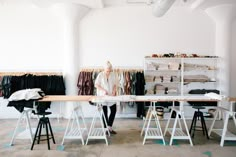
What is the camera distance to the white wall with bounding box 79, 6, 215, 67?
6.66 metres

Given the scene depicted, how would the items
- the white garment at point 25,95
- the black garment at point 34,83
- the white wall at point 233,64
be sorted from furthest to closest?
1. the white wall at point 233,64
2. the black garment at point 34,83
3. the white garment at point 25,95

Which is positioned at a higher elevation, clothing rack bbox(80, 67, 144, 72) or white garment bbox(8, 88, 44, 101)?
clothing rack bbox(80, 67, 144, 72)

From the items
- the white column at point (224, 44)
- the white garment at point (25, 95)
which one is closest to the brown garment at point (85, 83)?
the white garment at point (25, 95)

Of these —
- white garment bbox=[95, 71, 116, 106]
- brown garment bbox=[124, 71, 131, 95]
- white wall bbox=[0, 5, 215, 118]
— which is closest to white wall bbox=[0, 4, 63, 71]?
white wall bbox=[0, 5, 215, 118]

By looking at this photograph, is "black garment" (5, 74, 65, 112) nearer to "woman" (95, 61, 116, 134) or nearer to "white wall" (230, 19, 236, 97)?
"woman" (95, 61, 116, 134)

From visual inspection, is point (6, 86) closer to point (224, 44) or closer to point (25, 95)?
point (25, 95)

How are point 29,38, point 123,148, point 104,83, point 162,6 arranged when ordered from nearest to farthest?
1. point 123,148
2. point 104,83
3. point 162,6
4. point 29,38

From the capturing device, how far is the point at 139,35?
669cm

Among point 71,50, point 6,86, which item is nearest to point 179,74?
point 71,50

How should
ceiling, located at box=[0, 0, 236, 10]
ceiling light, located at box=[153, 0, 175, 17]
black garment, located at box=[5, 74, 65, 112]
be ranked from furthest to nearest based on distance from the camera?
1. black garment, located at box=[5, 74, 65, 112]
2. ceiling, located at box=[0, 0, 236, 10]
3. ceiling light, located at box=[153, 0, 175, 17]

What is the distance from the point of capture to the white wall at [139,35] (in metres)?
6.66

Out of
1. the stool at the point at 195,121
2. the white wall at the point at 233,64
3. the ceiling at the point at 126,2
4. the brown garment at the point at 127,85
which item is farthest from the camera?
the white wall at the point at 233,64

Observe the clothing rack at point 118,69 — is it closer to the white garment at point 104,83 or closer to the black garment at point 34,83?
the black garment at point 34,83

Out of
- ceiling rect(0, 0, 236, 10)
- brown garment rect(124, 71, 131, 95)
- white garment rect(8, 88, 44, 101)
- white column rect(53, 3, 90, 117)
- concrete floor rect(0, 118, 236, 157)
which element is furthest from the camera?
white column rect(53, 3, 90, 117)
